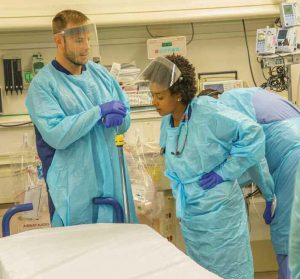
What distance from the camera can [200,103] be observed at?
2254 millimetres

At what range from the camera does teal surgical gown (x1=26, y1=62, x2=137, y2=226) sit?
2.17m

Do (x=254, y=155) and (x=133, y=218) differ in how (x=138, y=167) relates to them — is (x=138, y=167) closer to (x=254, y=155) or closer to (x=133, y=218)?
(x=133, y=218)

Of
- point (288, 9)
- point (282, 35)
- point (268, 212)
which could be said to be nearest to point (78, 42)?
point (268, 212)

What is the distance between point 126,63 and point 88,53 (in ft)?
4.70

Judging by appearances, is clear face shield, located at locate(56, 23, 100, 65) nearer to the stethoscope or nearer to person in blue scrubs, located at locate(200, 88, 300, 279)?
the stethoscope

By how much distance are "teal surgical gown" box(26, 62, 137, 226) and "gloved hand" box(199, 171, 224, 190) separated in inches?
15.6

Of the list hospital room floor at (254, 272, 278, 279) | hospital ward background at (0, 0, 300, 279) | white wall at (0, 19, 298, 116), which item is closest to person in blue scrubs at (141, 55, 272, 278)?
hospital ward background at (0, 0, 300, 279)

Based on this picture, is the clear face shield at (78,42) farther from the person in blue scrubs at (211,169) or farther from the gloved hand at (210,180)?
the gloved hand at (210,180)

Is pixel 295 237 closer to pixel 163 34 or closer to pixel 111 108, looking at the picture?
pixel 111 108

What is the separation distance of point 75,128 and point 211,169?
0.64 m

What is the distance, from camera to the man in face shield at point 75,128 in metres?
2.17

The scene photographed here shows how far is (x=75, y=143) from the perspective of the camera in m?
2.25

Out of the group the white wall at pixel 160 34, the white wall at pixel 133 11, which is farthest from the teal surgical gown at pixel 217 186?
the white wall at pixel 160 34

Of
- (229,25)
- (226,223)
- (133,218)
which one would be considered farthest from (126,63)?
(226,223)
